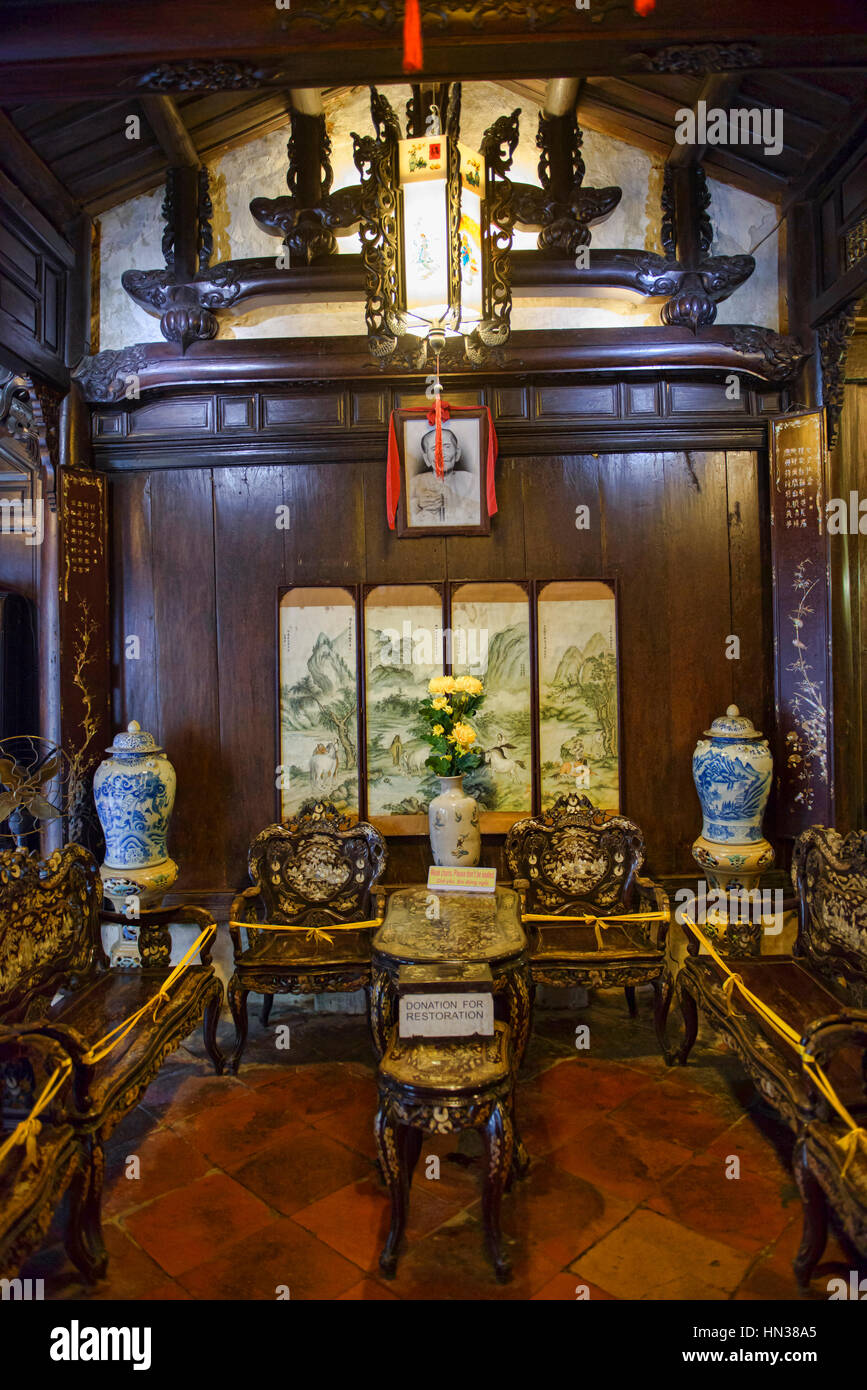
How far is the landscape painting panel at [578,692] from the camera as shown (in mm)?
4605

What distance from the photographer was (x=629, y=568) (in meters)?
4.64

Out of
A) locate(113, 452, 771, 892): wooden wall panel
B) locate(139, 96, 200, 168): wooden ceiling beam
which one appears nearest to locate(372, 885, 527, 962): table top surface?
locate(113, 452, 771, 892): wooden wall panel

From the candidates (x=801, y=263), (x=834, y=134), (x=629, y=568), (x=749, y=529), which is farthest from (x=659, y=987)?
(x=834, y=134)

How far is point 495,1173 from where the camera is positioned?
2373 millimetres

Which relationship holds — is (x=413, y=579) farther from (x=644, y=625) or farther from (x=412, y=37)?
(x=412, y=37)

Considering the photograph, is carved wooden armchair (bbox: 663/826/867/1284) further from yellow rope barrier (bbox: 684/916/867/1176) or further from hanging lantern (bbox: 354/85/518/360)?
hanging lantern (bbox: 354/85/518/360)

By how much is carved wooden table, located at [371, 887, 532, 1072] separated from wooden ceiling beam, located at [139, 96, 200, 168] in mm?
4356

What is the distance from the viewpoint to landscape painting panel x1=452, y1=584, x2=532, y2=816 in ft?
15.1

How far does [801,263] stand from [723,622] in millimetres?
2066

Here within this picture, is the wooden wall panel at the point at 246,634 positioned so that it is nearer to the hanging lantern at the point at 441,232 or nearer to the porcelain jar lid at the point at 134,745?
the porcelain jar lid at the point at 134,745

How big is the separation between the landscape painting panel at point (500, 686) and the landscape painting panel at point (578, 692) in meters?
0.10

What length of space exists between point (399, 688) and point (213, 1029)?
2.06 meters

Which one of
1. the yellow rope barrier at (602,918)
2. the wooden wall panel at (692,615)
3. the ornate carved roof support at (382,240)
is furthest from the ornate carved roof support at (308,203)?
the yellow rope barrier at (602,918)

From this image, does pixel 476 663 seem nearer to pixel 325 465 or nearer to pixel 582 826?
pixel 582 826
